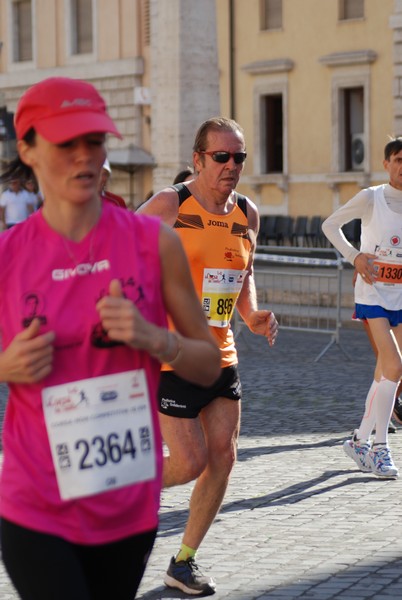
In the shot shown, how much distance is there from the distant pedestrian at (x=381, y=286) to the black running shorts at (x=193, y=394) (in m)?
2.93

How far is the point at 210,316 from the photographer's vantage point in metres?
6.36

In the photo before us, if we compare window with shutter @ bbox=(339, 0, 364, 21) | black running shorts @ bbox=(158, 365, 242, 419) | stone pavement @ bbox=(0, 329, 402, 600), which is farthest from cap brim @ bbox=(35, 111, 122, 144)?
window with shutter @ bbox=(339, 0, 364, 21)

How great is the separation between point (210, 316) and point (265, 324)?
1.06ft

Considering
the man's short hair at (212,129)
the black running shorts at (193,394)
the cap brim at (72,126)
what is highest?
the cap brim at (72,126)

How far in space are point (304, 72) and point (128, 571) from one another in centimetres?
3736

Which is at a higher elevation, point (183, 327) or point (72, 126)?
point (72, 126)

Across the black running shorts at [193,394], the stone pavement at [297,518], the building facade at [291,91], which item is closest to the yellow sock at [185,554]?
the stone pavement at [297,518]

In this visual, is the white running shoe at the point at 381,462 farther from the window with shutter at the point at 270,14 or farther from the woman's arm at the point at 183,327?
the window with shutter at the point at 270,14

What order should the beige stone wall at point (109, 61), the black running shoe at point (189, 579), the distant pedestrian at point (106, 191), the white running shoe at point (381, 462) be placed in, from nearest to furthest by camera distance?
the black running shoe at point (189, 579) → the distant pedestrian at point (106, 191) → the white running shoe at point (381, 462) → the beige stone wall at point (109, 61)

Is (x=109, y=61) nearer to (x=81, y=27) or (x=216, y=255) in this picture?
(x=81, y=27)

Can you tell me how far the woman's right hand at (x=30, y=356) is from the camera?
3.46 m

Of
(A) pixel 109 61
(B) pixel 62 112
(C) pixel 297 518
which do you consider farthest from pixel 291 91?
(B) pixel 62 112

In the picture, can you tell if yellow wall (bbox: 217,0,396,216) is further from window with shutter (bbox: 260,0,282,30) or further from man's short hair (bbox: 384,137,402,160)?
man's short hair (bbox: 384,137,402,160)

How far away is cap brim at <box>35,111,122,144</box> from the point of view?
137 inches
